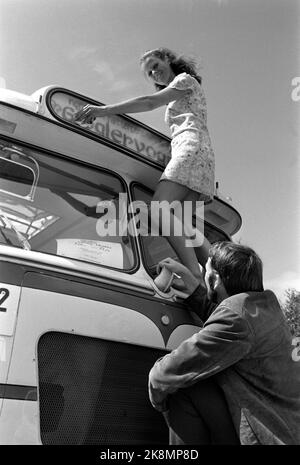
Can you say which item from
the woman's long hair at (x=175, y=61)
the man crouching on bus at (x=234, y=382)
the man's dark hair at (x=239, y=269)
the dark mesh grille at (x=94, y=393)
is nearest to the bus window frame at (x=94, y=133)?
the woman's long hair at (x=175, y=61)

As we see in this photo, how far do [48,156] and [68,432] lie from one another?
1519 millimetres

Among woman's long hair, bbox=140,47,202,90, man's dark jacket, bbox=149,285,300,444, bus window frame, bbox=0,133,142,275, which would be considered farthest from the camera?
woman's long hair, bbox=140,47,202,90

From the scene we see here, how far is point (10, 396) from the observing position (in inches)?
89.4

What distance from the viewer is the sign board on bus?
3.11 m

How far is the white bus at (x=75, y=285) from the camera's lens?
2389 mm

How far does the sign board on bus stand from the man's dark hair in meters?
1.15

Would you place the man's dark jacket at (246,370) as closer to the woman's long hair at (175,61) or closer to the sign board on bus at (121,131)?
the sign board on bus at (121,131)

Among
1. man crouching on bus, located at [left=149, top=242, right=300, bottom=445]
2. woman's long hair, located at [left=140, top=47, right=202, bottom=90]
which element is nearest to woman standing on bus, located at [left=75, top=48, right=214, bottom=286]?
woman's long hair, located at [left=140, top=47, right=202, bottom=90]

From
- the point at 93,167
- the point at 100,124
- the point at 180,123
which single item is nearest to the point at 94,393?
the point at 93,167

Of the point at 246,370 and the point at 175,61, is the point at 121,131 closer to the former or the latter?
the point at 175,61

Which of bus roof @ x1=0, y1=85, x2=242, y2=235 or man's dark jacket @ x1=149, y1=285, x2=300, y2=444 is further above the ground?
bus roof @ x1=0, y1=85, x2=242, y2=235

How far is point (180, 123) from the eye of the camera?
3.38m

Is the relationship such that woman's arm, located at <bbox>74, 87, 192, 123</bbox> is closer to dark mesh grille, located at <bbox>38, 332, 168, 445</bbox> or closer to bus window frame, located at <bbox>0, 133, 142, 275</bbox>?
bus window frame, located at <bbox>0, 133, 142, 275</bbox>

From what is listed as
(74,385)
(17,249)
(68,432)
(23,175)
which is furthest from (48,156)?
(68,432)
